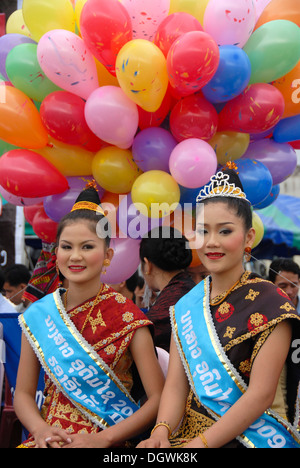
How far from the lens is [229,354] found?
218cm

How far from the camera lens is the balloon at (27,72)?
133 inches

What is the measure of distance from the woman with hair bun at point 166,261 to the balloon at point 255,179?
21.5 inches

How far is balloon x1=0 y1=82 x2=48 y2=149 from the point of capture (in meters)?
3.32

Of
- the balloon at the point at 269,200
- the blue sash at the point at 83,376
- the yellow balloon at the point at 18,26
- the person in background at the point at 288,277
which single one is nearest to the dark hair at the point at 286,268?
the person in background at the point at 288,277

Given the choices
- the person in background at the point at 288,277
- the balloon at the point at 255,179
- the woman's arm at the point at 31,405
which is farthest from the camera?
the person in background at the point at 288,277

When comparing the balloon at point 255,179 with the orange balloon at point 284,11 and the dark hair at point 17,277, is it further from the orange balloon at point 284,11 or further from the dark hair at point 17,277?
the dark hair at point 17,277

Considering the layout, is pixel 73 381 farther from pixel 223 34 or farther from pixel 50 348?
pixel 223 34

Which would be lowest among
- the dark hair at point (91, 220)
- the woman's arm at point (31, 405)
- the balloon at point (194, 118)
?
the woman's arm at point (31, 405)

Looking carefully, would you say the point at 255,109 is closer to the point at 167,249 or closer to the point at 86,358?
the point at 167,249

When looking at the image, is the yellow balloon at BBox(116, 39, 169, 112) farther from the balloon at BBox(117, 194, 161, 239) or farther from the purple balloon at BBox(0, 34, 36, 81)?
the purple balloon at BBox(0, 34, 36, 81)

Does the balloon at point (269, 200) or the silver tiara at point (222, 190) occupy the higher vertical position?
the balloon at point (269, 200)

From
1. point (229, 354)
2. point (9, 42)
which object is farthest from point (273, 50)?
point (229, 354)

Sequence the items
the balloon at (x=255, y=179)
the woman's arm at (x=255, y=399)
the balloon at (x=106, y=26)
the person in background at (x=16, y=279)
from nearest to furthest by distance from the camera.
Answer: the woman's arm at (x=255, y=399) < the balloon at (x=106, y=26) < the balloon at (x=255, y=179) < the person in background at (x=16, y=279)

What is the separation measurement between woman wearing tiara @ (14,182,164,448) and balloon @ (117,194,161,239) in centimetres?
76
